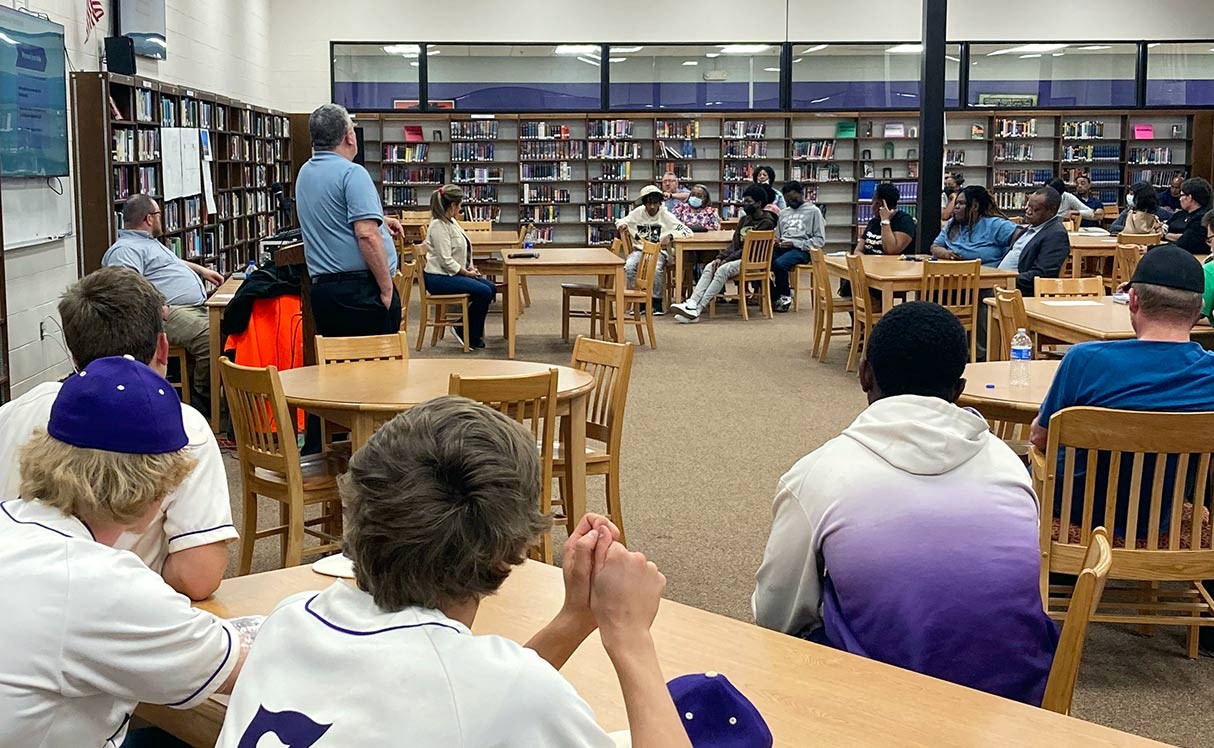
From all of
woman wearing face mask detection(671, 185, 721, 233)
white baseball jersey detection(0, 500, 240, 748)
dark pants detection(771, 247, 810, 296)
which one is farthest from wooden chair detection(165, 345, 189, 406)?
woman wearing face mask detection(671, 185, 721, 233)

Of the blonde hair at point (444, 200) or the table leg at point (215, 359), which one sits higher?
the blonde hair at point (444, 200)

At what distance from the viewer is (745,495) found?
5707 millimetres

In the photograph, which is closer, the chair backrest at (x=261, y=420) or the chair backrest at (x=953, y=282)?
the chair backrest at (x=261, y=420)

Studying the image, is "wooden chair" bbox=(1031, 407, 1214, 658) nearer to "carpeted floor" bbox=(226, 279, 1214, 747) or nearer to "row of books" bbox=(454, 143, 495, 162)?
"carpeted floor" bbox=(226, 279, 1214, 747)

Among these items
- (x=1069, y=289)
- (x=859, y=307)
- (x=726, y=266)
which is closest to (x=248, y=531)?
(x=1069, y=289)

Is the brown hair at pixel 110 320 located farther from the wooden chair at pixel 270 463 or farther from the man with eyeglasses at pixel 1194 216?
the man with eyeglasses at pixel 1194 216

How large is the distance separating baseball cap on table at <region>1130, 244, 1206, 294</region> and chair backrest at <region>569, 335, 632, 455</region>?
1723 millimetres

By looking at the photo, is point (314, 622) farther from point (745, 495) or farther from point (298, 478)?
point (745, 495)

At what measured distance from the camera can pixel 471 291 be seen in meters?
9.95

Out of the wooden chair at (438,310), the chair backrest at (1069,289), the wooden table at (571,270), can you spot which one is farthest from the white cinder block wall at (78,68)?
the chair backrest at (1069,289)

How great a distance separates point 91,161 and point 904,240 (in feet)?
21.8

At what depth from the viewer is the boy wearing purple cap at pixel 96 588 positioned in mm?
1652

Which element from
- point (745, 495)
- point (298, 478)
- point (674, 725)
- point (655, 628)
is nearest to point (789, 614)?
point (655, 628)

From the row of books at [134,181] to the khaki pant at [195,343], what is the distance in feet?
6.41
